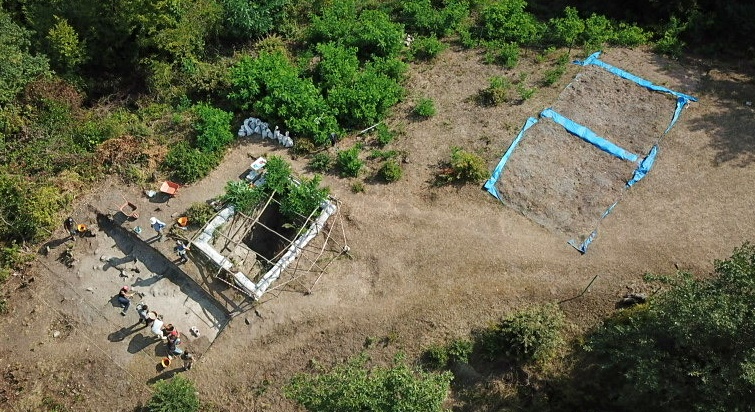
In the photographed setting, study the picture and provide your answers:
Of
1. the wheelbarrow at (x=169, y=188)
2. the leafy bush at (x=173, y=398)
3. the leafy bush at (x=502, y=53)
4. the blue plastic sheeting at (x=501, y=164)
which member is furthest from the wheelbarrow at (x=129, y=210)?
the leafy bush at (x=502, y=53)

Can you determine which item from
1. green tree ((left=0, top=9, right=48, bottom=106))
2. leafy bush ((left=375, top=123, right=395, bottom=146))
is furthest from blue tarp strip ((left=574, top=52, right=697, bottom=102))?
green tree ((left=0, top=9, right=48, bottom=106))

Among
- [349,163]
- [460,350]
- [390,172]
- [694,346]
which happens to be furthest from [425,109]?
[694,346]

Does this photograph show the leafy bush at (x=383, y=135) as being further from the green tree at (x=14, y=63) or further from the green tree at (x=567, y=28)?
the green tree at (x=14, y=63)

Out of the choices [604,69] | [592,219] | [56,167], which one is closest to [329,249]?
[592,219]

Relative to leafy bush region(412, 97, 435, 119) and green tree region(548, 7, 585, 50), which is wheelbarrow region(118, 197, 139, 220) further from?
green tree region(548, 7, 585, 50)

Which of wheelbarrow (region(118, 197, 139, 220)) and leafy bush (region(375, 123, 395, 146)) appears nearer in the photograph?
wheelbarrow (region(118, 197, 139, 220))
